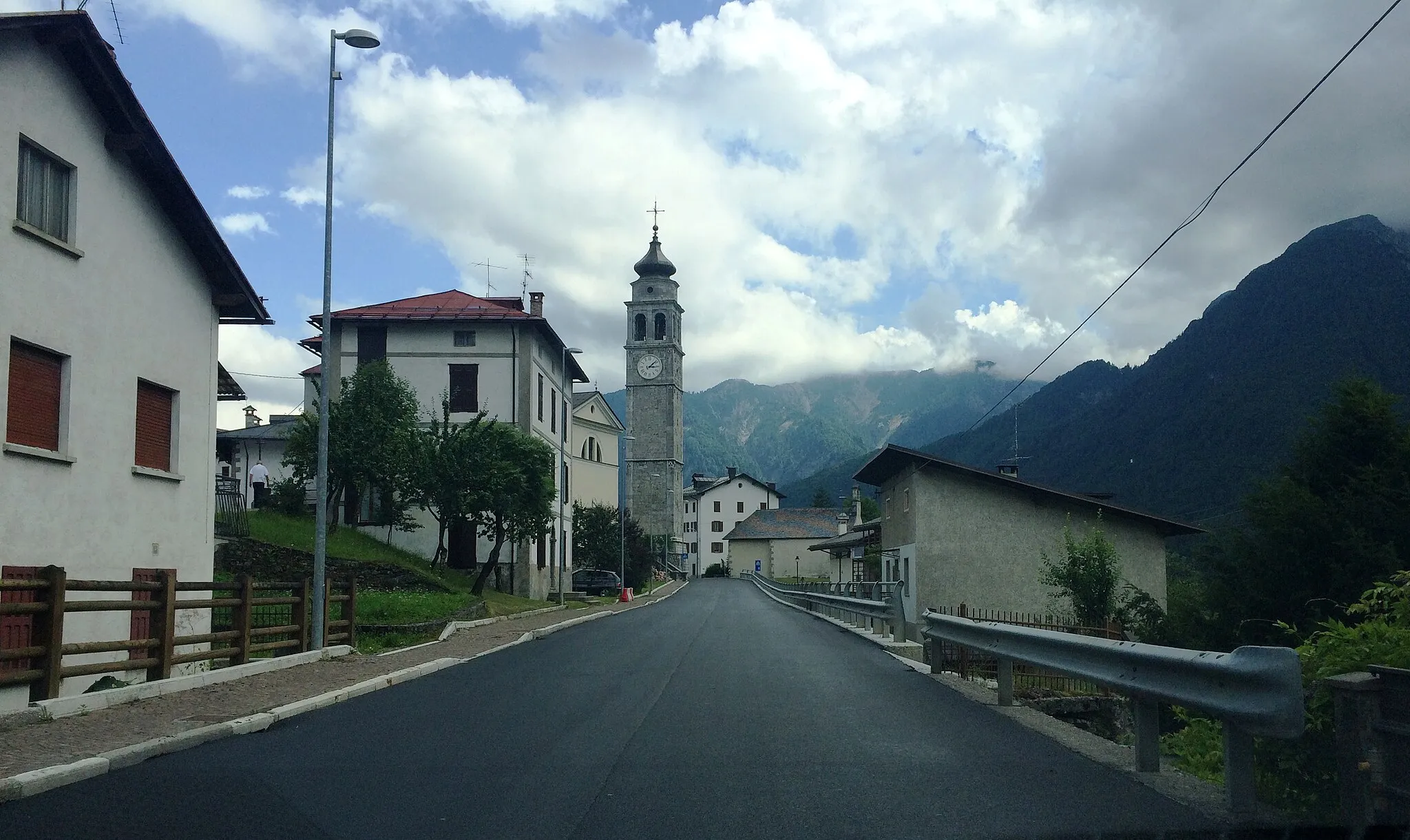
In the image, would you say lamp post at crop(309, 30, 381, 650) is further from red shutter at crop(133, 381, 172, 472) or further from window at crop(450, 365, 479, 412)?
window at crop(450, 365, 479, 412)

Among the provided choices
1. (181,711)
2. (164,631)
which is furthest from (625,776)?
(164,631)

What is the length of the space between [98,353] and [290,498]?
881 inches

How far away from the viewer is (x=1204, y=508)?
6800 cm

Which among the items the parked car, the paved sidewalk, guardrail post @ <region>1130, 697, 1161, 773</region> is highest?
guardrail post @ <region>1130, 697, 1161, 773</region>

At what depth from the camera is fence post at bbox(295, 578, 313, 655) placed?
1611 centimetres

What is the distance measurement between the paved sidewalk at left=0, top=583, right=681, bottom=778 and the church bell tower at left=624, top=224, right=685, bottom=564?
91139 millimetres

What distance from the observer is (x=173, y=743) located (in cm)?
823

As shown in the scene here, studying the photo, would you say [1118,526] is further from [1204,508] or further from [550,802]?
[1204,508]

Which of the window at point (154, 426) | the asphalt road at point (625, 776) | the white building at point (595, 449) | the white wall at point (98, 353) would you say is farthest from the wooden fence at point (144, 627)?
the white building at point (595, 449)

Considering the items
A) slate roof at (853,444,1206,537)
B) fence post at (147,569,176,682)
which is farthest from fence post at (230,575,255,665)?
slate roof at (853,444,1206,537)

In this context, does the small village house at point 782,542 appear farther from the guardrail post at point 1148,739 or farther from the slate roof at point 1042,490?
the guardrail post at point 1148,739

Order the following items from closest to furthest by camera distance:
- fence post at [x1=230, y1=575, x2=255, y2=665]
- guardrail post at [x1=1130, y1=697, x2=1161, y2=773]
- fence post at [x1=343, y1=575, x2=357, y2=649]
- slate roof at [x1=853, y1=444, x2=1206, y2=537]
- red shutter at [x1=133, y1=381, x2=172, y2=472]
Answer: guardrail post at [x1=1130, y1=697, x2=1161, y2=773] → fence post at [x1=230, y1=575, x2=255, y2=665] → red shutter at [x1=133, y1=381, x2=172, y2=472] → fence post at [x1=343, y1=575, x2=357, y2=649] → slate roof at [x1=853, y1=444, x2=1206, y2=537]

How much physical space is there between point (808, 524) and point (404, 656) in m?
106

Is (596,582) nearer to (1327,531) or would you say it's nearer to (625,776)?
(1327,531)
